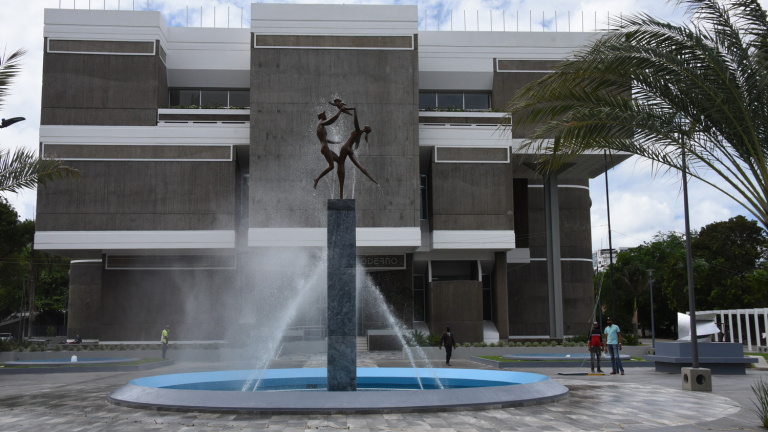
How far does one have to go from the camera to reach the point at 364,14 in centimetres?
4231

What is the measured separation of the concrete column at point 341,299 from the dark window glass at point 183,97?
110 feet

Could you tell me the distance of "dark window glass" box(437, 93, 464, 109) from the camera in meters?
47.4

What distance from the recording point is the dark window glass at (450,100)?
47438 mm

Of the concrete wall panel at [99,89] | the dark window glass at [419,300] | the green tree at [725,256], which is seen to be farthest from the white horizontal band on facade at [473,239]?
the green tree at [725,256]

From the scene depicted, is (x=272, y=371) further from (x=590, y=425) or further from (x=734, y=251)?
(x=734, y=251)

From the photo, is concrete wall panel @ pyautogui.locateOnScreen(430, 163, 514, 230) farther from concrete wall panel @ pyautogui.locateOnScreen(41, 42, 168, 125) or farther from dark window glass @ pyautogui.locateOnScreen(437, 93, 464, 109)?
concrete wall panel @ pyautogui.locateOnScreen(41, 42, 168, 125)

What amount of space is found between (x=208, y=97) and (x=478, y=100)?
17.6 metres

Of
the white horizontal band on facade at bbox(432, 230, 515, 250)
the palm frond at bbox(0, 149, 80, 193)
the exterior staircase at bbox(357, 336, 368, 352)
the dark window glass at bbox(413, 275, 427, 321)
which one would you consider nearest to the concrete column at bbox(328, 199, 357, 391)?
the palm frond at bbox(0, 149, 80, 193)

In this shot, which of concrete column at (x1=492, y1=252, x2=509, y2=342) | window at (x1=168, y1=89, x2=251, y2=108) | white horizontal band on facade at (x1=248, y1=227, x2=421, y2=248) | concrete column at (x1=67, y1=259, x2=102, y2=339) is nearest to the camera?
white horizontal band on facade at (x1=248, y1=227, x2=421, y2=248)

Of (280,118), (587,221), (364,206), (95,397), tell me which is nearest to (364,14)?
(280,118)

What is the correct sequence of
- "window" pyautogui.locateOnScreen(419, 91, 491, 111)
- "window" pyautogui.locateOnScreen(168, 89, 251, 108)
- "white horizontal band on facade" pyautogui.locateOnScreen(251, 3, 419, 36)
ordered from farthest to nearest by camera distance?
"window" pyautogui.locateOnScreen(419, 91, 491, 111) → "window" pyautogui.locateOnScreen(168, 89, 251, 108) → "white horizontal band on facade" pyautogui.locateOnScreen(251, 3, 419, 36)

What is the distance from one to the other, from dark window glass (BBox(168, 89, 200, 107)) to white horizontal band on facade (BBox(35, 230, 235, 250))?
9788 mm

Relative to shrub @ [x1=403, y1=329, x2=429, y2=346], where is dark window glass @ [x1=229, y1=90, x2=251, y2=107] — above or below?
above

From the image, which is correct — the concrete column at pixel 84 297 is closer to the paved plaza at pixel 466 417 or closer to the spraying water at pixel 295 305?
the spraying water at pixel 295 305
